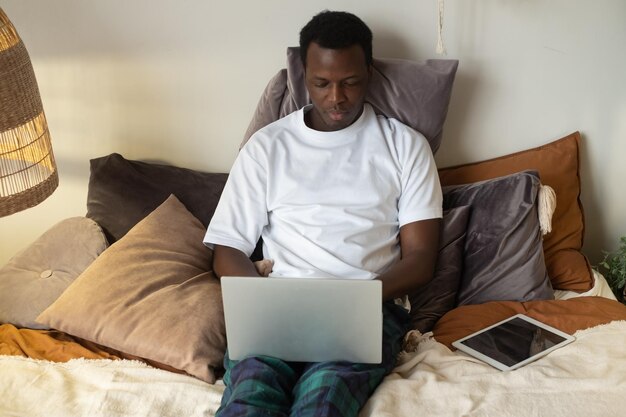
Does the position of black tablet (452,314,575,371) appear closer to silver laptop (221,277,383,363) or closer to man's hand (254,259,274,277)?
silver laptop (221,277,383,363)

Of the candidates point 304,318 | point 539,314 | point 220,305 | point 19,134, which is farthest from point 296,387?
point 19,134

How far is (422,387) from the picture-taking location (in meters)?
1.64

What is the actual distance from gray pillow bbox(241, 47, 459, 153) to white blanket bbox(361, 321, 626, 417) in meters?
0.65

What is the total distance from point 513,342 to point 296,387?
0.55 metres

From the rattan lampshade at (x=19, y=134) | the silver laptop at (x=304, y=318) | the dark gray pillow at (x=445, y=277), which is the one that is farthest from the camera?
the dark gray pillow at (x=445, y=277)

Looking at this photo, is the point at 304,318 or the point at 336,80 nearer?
the point at 304,318

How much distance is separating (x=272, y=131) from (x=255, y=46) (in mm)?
365

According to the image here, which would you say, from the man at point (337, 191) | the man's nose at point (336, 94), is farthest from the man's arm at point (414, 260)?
the man's nose at point (336, 94)

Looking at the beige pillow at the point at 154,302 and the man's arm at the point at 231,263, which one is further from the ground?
the man's arm at the point at 231,263

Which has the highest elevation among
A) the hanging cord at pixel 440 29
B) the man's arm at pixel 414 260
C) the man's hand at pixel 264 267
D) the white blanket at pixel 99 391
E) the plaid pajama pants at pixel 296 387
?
the hanging cord at pixel 440 29

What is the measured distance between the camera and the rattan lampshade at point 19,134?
1.62 meters

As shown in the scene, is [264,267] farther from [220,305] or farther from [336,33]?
[336,33]

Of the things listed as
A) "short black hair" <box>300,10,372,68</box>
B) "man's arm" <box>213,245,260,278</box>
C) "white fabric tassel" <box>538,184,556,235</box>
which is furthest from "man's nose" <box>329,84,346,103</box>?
"white fabric tassel" <box>538,184,556,235</box>

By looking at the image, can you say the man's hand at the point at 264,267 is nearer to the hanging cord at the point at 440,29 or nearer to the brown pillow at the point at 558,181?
the brown pillow at the point at 558,181
